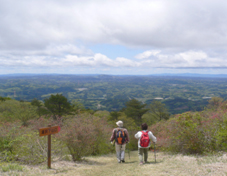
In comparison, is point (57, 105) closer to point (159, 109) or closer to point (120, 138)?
point (159, 109)

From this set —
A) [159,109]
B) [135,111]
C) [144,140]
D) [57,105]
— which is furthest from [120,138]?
[159,109]

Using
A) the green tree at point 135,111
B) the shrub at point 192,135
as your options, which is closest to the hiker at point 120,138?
the shrub at point 192,135

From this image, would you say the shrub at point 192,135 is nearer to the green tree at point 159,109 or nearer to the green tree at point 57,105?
the green tree at point 57,105

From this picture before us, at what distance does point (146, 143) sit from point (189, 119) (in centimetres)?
354

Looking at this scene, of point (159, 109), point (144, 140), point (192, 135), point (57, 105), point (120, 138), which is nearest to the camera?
point (144, 140)

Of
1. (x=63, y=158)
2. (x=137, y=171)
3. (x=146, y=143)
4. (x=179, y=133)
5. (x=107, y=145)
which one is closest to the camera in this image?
(x=137, y=171)

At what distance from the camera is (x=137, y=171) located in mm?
5496

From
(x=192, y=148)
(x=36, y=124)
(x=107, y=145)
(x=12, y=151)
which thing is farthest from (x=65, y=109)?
(x=192, y=148)

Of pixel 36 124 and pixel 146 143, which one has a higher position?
pixel 146 143

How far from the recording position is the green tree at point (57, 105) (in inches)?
1154

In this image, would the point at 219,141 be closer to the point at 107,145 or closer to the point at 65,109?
the point at 107,145

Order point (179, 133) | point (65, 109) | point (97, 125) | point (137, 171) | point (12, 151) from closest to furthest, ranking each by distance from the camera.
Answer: point (137, 171) → point (12, 151) → point (179, 133) → point (97, 125) → point (65, 109)

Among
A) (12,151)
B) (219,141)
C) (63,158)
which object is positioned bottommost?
(63,158)

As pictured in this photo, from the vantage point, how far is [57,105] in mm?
29906
